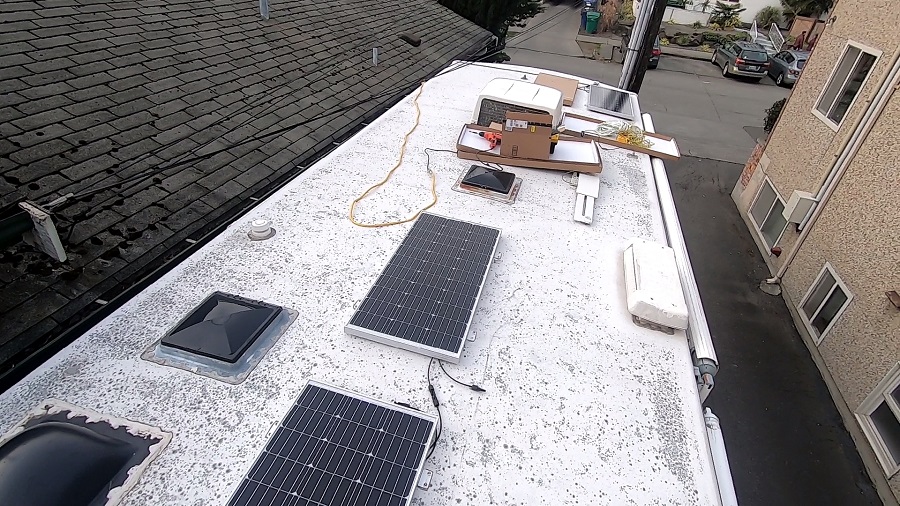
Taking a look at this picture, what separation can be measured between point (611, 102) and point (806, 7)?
110 feet

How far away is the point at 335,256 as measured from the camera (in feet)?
14.3

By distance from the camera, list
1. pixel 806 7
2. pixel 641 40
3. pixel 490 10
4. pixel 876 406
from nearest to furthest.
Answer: pixel 876 406 → pixel 641 40 → pixel 490 10 → pixel 806 7

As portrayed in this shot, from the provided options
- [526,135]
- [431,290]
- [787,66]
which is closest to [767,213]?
[526,135]

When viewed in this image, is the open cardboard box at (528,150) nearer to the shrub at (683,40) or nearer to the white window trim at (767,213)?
the white window trim at (767,213)

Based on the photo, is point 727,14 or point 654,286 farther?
point 727,14

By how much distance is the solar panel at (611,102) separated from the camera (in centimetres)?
842

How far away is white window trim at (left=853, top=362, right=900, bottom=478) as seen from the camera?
6.60m

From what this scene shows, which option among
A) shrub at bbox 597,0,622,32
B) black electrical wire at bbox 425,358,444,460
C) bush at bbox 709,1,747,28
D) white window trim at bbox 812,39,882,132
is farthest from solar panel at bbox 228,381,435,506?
bush at bbox 709,1,747,28

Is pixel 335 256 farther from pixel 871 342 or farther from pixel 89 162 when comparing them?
pixel 871 342

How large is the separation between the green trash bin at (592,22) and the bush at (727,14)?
333 inches

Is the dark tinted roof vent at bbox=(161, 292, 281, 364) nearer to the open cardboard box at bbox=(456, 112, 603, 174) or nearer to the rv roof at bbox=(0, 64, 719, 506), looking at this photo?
the rv roof at bbox=(0, 64, 719, 506)

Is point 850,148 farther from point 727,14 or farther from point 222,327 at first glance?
point 727,14

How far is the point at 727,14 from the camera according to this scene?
32.5 meters

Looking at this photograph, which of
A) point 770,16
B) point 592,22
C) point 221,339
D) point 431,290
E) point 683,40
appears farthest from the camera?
point 592,22
